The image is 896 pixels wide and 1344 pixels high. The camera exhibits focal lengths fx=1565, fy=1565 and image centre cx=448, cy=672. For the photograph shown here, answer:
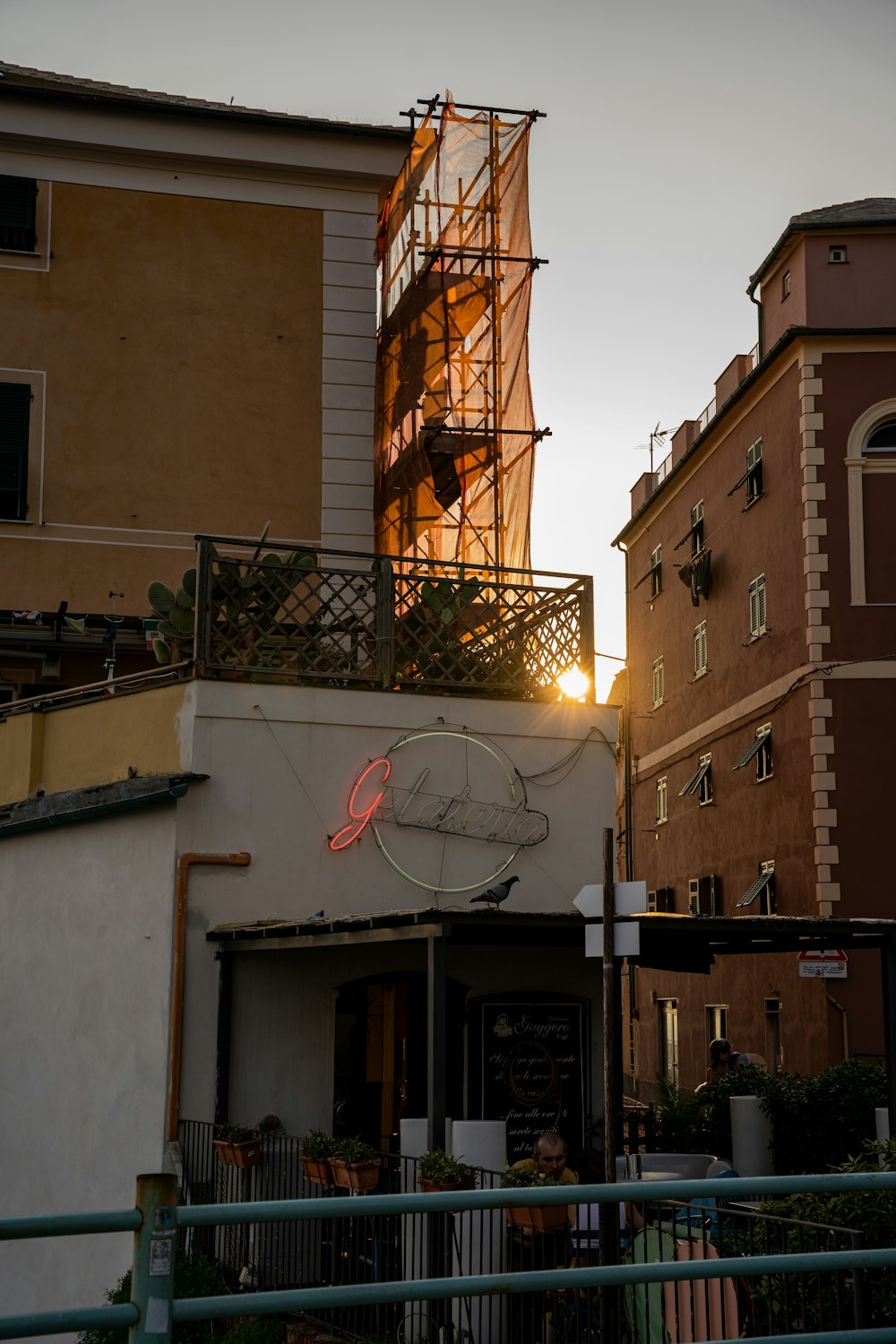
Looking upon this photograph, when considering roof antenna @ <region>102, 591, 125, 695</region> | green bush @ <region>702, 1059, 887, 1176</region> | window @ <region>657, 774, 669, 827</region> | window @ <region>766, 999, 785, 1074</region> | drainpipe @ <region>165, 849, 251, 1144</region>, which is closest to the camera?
drainpipe @ <region>165, 849, 251, 1144</region>

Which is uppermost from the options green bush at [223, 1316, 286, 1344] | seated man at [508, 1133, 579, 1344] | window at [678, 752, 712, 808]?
window at [678, 752, 712, 808]

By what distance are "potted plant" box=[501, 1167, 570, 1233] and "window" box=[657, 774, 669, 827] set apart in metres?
24.6

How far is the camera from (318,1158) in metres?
11.1

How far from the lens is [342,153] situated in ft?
67.9

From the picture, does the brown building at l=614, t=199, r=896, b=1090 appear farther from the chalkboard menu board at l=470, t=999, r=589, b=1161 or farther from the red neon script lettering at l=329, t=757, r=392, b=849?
the red neon script lettering at l=329, t=757, r=392, b=849

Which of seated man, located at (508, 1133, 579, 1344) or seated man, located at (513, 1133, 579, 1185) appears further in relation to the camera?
seated man, located at (513, 1133, 579, 1185)

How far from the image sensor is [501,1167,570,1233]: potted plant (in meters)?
9.09

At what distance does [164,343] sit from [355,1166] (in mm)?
12460

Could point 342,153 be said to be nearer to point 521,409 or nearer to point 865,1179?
point 521,409

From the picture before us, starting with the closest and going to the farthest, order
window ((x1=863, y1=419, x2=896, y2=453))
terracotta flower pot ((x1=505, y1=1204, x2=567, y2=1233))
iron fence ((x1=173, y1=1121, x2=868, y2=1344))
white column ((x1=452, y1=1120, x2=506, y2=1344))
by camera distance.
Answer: iron fence ((x1=173, y1=1121, x2=868, y2=1344)), terracotta flower pot ((x1=505, y1=1204, x2=567, y2=1233)), white column ((x1=452, y1=1120, x2=506, y2=1344)), window ((x1=863, y1=419, x2=896, y2=453))

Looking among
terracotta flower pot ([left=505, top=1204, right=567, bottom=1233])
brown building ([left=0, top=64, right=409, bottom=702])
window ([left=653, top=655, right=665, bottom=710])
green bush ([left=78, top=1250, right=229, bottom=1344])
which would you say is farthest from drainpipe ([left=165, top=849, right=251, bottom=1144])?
window ([left=653, top=655, right=665, bottom=710])

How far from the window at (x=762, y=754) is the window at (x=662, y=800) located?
669cm

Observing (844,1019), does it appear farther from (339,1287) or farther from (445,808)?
(339,1287)

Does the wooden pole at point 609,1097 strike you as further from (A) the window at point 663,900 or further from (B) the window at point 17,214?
(A) the window at point 663,900
